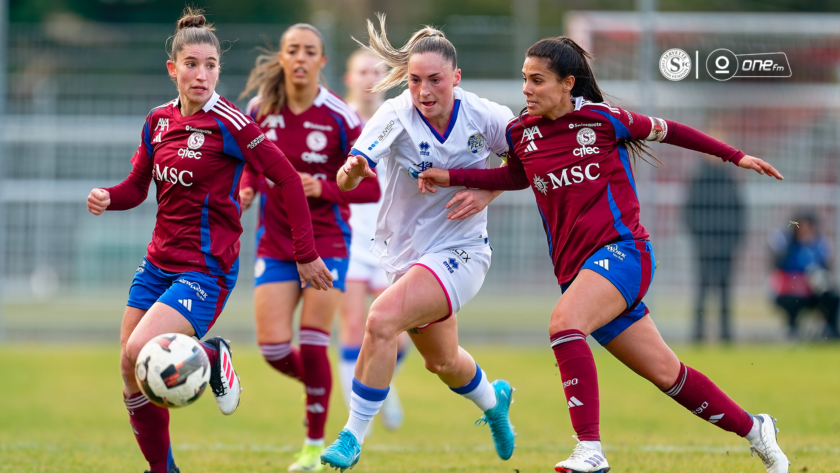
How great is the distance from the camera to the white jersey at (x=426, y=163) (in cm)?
509

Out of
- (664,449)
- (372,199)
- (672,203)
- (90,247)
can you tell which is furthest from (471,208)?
(90,247)

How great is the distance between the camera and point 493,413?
225 inches

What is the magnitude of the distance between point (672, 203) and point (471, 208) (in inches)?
335

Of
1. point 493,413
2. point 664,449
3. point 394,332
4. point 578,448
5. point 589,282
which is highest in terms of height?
point 589,282

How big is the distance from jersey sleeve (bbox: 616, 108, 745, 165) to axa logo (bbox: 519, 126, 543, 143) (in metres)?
0.41

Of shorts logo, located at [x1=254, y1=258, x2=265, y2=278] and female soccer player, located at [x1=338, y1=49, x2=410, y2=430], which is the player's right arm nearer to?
shorts logo, located at [x1=254, y1=258, x2=265, y2=278]

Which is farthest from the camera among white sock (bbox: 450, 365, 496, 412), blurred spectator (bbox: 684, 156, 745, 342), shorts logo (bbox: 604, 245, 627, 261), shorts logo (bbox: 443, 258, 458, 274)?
blurred spectator (bbox: 684, 156, 745, 342)

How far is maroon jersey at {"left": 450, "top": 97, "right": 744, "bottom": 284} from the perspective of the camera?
478 centimetres

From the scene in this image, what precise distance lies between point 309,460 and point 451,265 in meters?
1.79

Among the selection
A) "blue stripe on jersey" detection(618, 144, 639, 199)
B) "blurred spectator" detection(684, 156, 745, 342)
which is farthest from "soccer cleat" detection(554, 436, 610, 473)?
"blurred spectator" detection(684, 156, 745, 342)

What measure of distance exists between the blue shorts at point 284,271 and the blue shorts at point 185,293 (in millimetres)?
1295

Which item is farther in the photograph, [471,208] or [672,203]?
[672,203]

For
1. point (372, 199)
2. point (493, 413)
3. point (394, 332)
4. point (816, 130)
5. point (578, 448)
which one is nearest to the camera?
point (578, 448)

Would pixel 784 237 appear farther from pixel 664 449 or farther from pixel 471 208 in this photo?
pixel 471 208
